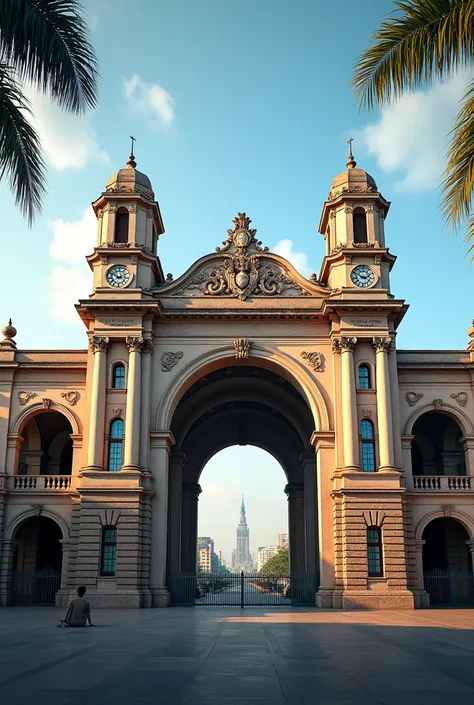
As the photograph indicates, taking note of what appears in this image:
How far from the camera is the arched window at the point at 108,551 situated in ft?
121

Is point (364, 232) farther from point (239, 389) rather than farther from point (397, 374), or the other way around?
point (239, 389)

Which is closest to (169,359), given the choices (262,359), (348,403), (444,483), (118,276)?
(262,359)

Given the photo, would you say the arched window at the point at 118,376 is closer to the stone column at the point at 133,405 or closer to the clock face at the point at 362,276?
the stone column at the point at 133,405

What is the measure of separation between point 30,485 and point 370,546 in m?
17.8


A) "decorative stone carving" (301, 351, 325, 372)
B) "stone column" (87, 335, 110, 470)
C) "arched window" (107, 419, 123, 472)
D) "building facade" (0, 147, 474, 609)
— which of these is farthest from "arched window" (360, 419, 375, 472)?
"stone column" (87, 335, 110, 470)

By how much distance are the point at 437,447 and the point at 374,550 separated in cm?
1064

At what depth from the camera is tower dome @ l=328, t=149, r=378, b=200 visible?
140 feet

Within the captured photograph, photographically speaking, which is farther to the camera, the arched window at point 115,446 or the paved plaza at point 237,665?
the arched window at point 115,446

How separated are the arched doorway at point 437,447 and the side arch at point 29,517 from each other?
2017cm

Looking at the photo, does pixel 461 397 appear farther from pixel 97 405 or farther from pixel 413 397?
pixel 97 405

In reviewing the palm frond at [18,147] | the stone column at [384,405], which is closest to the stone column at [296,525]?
the stone column at [384,405]

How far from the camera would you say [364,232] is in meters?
42.3

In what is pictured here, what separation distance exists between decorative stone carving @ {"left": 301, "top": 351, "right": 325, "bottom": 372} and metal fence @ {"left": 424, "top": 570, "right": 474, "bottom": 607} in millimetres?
12093

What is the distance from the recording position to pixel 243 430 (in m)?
54.8
